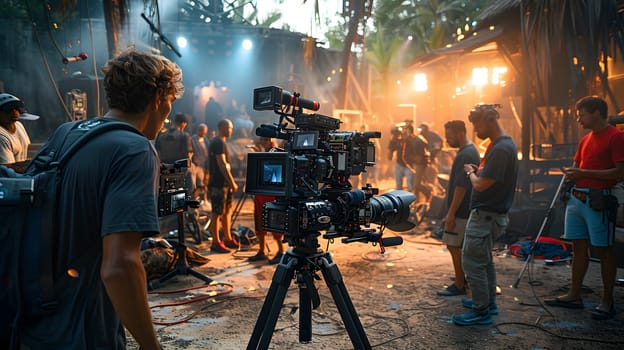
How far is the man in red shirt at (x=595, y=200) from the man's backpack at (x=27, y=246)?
4.86 m

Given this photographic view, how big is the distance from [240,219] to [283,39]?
10.8m

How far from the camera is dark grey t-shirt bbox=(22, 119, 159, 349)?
4.72 ft

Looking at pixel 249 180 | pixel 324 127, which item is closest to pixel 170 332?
pixel 249 180

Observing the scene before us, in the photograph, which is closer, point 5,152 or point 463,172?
point 5,152

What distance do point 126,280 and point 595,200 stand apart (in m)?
4.73

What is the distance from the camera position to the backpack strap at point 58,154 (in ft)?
4.69

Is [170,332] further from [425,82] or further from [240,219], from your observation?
[425,82]

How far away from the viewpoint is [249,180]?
307cm

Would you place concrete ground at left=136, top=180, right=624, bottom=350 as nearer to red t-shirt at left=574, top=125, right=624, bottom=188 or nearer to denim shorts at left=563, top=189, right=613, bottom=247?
denim shorts at left=563, top=189, right=613, bottom=247

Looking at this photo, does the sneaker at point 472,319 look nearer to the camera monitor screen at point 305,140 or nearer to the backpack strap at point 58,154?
the camera monitor screen at point 305,140

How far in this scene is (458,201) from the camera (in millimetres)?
5016

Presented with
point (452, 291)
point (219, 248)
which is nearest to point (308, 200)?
point (452, 291)

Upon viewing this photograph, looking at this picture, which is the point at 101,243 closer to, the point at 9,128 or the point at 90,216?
the point at 90,216

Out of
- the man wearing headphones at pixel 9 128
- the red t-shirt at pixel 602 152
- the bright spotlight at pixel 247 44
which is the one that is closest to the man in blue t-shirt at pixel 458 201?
the red t-shirt at pixel 602 152
